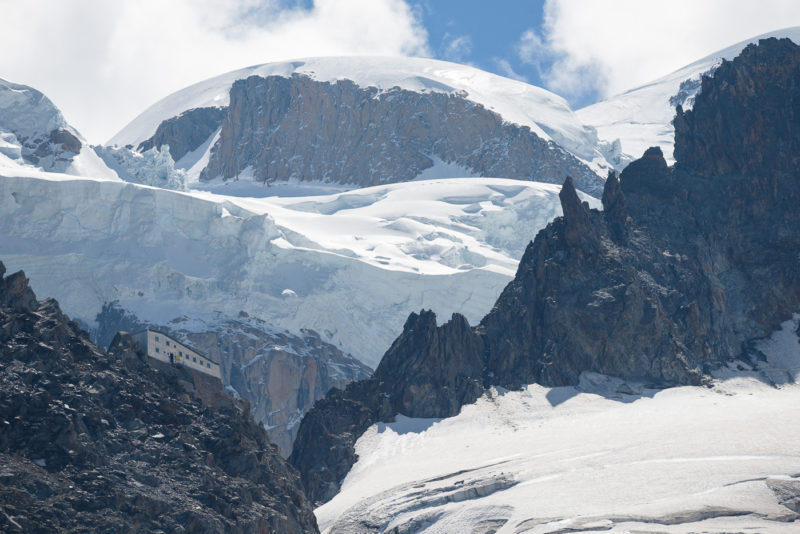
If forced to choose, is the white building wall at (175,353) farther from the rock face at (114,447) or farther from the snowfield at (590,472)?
the snowfield at (590,472)

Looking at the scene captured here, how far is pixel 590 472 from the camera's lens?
559 feet

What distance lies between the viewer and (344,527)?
166m

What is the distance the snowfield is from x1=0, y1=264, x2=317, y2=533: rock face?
1715cm

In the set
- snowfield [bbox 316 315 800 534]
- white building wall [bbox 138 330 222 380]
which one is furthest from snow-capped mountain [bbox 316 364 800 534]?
white building wall [bbox 138 330 222 380]

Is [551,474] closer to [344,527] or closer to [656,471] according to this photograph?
[656,471]

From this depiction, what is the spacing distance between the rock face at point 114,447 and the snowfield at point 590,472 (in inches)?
675

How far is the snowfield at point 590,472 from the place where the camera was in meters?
154

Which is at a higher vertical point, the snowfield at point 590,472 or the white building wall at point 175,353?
the white building wall at point 175,353

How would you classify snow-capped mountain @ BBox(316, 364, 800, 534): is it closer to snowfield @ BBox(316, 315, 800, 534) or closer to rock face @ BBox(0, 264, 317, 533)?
snowfield @ BBox(316, 315, 800, 534)

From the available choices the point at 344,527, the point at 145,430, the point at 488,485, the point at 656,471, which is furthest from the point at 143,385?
the point at 656,471

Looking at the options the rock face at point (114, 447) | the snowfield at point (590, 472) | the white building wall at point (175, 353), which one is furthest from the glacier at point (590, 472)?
the white building wall at point (175, 353)

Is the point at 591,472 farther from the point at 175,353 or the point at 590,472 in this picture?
the point at 175,353

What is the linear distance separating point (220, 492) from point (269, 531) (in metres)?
5.99

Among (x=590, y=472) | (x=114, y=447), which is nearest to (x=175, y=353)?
(x=114, y=447)
